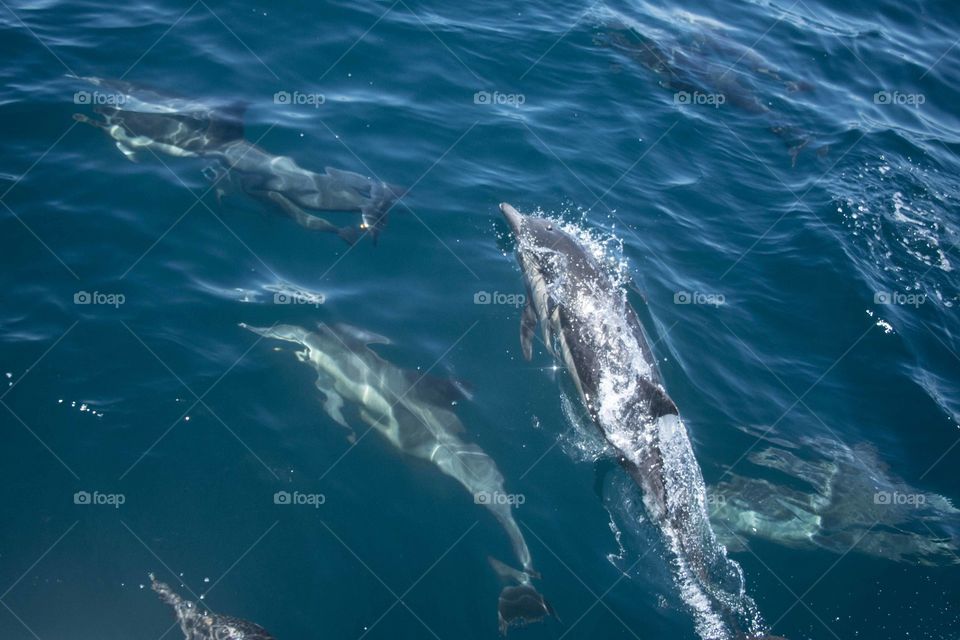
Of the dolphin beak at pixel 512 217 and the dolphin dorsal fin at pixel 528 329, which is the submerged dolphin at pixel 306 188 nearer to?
the dolphin beak at pixel 512 217

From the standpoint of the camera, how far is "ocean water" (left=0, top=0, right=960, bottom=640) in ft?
25.5

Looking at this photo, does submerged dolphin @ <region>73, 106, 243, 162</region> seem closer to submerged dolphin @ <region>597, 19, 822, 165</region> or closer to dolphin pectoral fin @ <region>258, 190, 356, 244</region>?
dolphin pectoral fin @ <region>258, 190, 356, 244</region>

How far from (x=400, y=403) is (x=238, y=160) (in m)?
5.06

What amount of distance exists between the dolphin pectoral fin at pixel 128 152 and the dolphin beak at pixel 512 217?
18.8 feet

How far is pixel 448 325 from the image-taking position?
1030 centimetres

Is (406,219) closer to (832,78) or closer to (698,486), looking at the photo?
(698,486)

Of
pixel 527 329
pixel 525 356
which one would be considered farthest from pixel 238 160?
pixel 525 356

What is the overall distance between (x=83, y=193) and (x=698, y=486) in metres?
9.34

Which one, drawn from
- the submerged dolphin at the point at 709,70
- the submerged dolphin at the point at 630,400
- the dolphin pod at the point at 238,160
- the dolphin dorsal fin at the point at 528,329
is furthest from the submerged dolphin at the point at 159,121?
the submerged dolphin at the point at 709,70

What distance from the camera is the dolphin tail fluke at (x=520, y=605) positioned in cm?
749

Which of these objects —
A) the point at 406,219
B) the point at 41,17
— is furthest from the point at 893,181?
the point at 41,17

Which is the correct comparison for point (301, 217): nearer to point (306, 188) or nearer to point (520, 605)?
point (306, 188)

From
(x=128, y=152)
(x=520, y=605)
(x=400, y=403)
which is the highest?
(x=128, y=152)

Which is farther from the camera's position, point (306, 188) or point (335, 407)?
point (306, 188)
